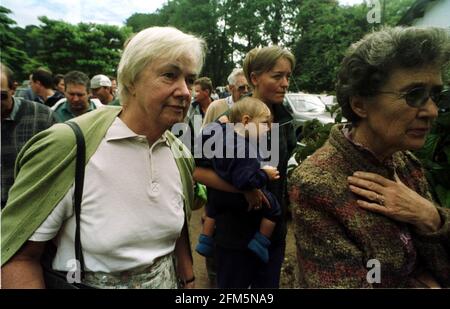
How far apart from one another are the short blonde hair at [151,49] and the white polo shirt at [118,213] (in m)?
0.20

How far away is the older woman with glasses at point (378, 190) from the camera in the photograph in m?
1.20

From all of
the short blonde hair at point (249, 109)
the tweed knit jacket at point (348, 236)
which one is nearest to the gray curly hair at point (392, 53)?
the tweed knit jacket at point (348, 236)

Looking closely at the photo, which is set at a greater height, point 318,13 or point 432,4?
point 318,13

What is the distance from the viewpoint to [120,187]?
4.06 ft

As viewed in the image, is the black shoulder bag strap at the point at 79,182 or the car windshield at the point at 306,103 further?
the car windshield at the point at 306,103

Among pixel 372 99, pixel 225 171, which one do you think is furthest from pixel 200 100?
pixel 372 99

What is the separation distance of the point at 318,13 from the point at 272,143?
15.2 meters

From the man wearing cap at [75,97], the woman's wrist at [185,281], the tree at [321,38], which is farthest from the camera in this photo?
the tree at [321,38]

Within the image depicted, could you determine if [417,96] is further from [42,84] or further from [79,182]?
[42,84]

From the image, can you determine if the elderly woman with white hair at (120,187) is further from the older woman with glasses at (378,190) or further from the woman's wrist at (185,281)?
the older woman with glasses at (378,190)

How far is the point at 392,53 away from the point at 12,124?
2.46 metres

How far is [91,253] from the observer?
3.96 feet

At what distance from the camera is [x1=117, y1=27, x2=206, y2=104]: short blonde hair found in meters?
1.32

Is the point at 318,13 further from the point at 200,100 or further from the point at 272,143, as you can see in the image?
the point at 272,143
